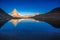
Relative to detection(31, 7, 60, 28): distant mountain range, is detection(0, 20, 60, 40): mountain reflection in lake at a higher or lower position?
lower

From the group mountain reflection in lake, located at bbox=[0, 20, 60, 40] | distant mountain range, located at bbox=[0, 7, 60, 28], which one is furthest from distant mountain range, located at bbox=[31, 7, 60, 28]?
mountain reflection in lake, located at bbox=[0, 20, 60, 40]

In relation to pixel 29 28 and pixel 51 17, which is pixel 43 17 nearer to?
pixel 51 17

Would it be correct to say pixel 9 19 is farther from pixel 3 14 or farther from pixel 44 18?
pixel 44 18

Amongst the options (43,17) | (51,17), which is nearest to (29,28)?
(43,17)

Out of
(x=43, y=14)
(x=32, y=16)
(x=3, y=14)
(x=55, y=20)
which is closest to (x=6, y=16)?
(x=3, y=14)

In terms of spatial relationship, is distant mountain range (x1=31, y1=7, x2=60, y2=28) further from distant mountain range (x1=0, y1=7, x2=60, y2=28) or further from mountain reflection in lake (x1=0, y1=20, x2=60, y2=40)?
mountain reflection in lake (x1=0, y1=20, x2=60, y2=40)

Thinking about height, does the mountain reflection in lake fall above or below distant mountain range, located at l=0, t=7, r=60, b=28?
below

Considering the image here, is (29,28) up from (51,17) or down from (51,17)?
down

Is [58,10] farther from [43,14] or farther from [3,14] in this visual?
[3,14]

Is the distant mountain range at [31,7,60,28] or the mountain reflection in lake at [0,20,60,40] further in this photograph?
the distant mountain range at [31,7,60,28]

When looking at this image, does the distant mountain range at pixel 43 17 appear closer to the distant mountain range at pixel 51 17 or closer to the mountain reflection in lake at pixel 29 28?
the distant mountain range at pixel 51 17

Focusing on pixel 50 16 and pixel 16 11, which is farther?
pixel 50 16
